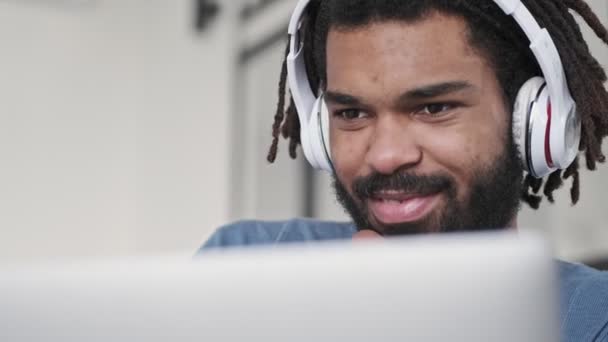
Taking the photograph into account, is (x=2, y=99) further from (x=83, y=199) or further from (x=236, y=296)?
(x=236, y=296)

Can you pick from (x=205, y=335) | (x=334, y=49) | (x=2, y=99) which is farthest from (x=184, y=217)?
(x=205, y=335)

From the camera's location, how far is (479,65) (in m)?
1.12

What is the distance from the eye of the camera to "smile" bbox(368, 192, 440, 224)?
1090 millimetres

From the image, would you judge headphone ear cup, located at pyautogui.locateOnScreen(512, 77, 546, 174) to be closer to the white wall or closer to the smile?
the smile

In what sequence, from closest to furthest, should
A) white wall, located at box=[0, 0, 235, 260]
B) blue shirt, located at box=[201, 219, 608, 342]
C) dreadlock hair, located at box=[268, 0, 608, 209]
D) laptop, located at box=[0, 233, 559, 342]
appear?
laptop, located at box=[0, 233, 559, 342]
blue shirt, located at box=[201, 219, 608, 342]
dreadlock hair, located at box=[268, 0, 608, 209]
white wall, located at box=[0, 0, 235, 260]

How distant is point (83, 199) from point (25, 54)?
0.53 meters

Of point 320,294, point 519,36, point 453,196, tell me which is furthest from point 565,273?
point 320,294

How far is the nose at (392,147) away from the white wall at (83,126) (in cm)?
237

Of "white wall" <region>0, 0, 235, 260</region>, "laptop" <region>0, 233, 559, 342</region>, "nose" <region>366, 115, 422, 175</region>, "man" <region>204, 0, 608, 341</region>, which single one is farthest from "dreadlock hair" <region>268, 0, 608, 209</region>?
"white wall" <region>0, 0, 235, 260</region>

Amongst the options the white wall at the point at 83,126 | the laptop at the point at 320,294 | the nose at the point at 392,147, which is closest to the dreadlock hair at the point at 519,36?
the nose at the point at 392,147

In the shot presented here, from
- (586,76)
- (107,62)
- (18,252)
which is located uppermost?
(107,62)

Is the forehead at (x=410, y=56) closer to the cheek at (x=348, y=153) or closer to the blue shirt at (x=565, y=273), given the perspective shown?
the cheek at (x=348, y=153)

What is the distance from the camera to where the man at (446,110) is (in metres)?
1.09

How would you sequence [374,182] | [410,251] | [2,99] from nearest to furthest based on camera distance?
1. [410,251]
2. [374,182]
3. [2,99]
